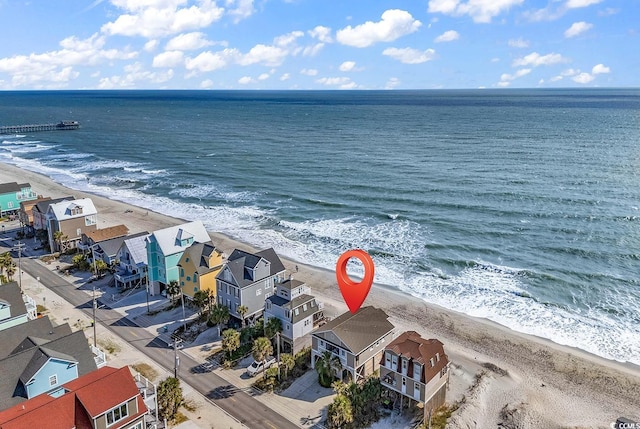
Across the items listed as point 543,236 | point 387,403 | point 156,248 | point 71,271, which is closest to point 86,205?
point 71,271

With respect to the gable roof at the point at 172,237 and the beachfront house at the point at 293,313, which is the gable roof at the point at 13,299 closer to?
the gable roof at the point at 172,237

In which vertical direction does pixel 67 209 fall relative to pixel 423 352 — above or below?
above

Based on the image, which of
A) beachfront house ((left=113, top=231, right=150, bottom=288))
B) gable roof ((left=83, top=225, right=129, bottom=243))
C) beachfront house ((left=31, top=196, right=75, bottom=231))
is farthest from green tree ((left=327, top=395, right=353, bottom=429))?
beachfront house ((left=31, top=196, right=75, bottom=231))

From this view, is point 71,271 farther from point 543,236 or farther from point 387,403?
point 543,236

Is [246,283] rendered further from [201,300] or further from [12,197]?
[12,197]

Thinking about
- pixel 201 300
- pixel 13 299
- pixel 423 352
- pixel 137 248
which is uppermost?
pixel 13 299

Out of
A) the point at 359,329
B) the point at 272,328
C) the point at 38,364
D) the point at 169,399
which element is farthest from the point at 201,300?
the point at 38,364

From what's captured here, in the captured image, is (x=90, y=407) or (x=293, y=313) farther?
(x=293, y=313)
